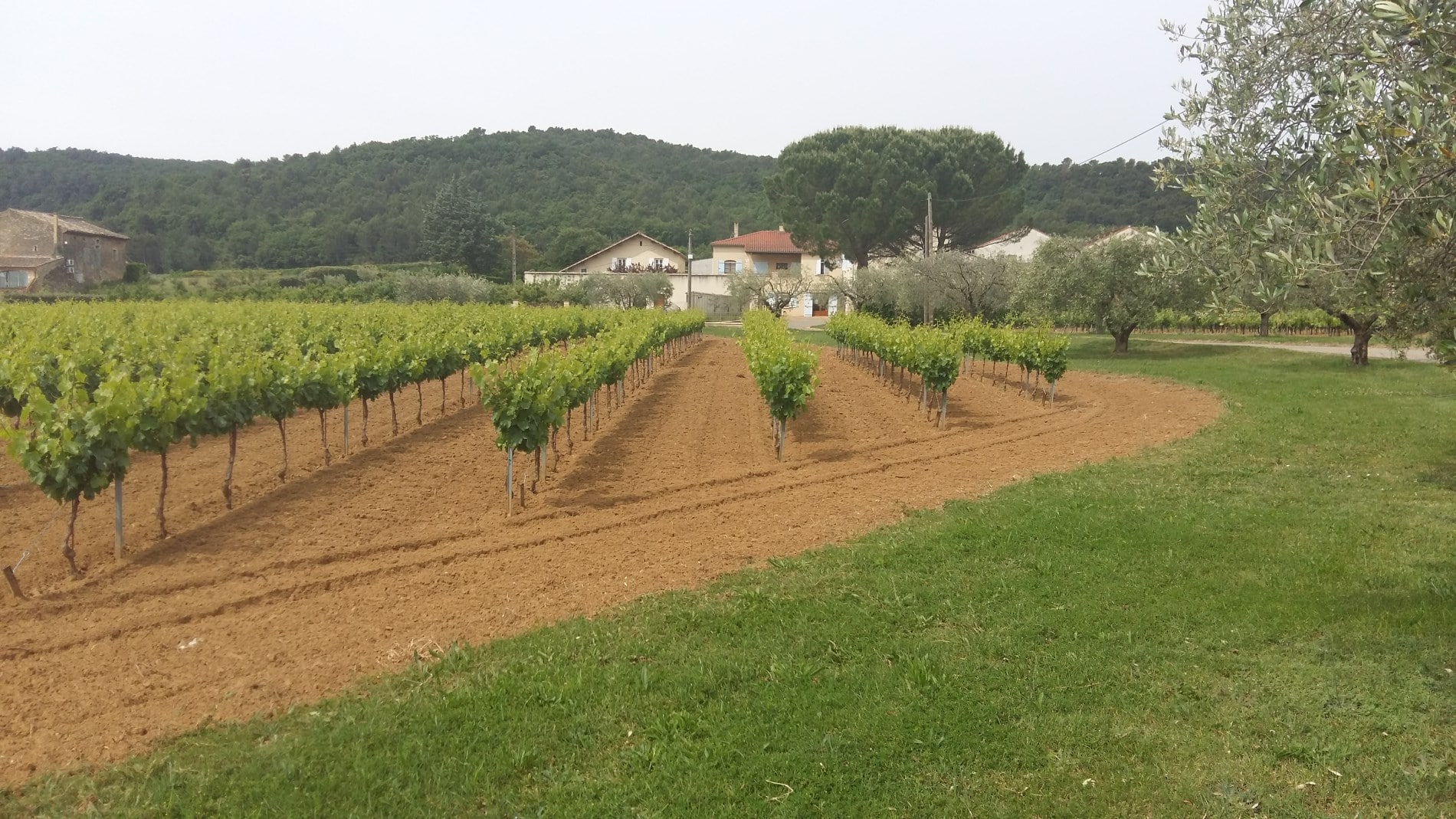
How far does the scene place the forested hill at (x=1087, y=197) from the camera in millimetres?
49188

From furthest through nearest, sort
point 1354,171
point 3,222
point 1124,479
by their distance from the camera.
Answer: point 3,222
point 1124,479
point 1354,171

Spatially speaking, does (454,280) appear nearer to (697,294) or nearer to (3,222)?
(697,294)

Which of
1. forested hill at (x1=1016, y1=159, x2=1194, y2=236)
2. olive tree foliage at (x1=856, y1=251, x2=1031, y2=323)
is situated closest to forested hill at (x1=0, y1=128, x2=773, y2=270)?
forested hill at (x1=1016, y1=159, x2=1194, y2=236)

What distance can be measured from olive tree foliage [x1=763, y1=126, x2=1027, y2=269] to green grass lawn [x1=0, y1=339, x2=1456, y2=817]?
48.9 metres

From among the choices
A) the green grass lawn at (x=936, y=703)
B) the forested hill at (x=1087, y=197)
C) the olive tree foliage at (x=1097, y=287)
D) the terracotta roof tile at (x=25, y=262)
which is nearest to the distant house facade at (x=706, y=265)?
the forested hill at (x=1087, y=197)

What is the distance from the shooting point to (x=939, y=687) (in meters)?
5.34

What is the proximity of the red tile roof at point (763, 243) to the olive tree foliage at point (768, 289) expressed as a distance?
12.1 metres

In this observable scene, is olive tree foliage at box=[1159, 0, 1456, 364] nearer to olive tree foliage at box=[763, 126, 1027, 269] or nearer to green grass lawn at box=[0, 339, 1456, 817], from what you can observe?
green grass lawn at box=[0, 339, 1456, 817]

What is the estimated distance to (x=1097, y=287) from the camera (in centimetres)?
2859

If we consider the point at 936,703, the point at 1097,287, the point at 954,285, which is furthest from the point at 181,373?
the point at 954,285

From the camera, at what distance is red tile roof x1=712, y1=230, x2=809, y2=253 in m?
72.5

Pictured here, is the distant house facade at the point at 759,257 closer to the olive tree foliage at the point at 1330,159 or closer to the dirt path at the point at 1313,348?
the dirt path at the point at 1313,348

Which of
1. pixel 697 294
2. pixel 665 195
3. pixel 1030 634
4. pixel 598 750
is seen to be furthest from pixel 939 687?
pixel 665 195

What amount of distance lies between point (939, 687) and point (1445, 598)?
442cm
